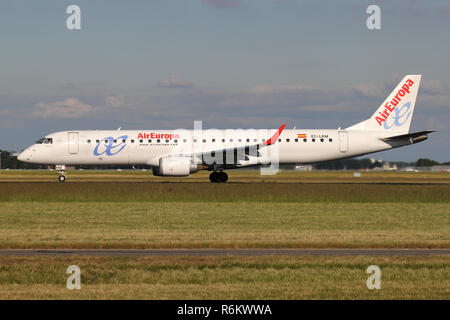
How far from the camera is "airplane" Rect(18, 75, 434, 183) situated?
4956 centimetres

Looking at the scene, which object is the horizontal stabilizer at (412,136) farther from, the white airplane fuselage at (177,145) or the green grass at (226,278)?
the green grass at (226,278)

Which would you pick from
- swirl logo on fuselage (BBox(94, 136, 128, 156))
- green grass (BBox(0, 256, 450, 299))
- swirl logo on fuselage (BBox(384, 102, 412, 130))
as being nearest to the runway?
green grass (BBox(0, 256, 450, 299))

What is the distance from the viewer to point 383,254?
55.8 ft

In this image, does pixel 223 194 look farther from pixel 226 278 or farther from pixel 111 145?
pixel 226 278

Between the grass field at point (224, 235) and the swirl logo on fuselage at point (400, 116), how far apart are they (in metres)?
13.3

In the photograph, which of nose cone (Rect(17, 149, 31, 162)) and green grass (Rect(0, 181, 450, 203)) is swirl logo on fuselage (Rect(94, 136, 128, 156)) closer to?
nose cone (Rect(17, 149, 31, 162))

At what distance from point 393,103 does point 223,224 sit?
107 ft

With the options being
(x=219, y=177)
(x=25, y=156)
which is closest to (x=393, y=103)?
(x=219, y=177)

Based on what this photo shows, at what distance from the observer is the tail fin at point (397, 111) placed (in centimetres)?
5259
